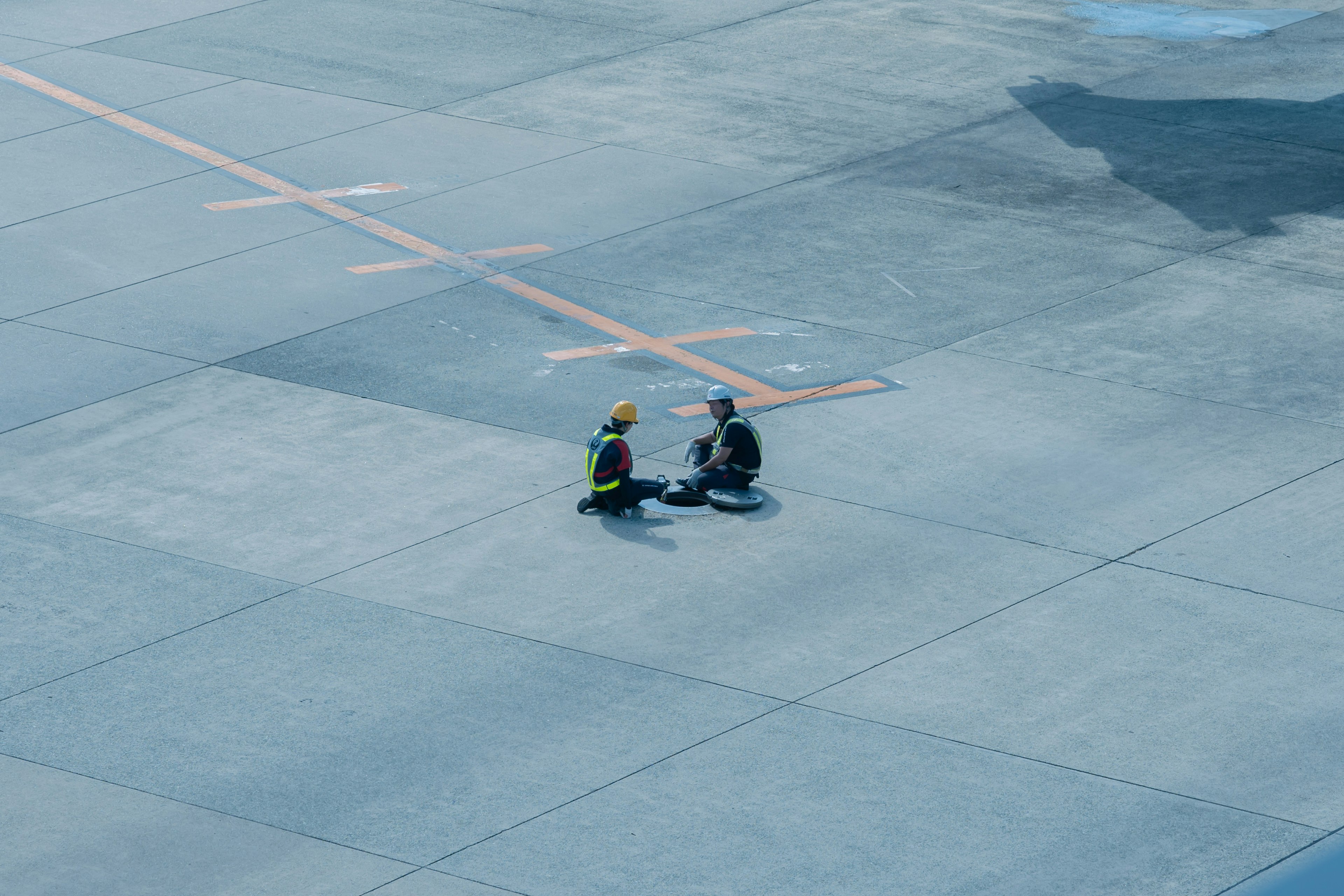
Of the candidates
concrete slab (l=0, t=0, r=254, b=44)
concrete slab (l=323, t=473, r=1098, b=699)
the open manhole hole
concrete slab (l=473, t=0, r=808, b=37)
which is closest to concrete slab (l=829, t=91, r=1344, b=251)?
concrete slab (l=473, t=0, r=808, b=37)

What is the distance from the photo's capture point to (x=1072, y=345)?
18062mm

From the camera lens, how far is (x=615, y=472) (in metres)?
14.6

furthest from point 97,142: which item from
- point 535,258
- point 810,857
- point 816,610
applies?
point 810,857

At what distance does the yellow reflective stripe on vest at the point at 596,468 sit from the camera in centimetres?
1455

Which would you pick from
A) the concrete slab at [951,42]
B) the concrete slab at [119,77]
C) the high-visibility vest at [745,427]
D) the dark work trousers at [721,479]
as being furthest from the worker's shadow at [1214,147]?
the concrete slab at [119,77]

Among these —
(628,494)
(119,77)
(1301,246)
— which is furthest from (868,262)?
(119,77)

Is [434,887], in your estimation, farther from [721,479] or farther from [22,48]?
[22,48]

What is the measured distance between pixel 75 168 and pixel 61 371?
20.9 feet


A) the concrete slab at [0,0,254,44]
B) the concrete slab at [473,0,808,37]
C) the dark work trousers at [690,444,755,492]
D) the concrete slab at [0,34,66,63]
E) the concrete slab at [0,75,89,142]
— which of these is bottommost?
the dark work trousers at [690,444,755,492]

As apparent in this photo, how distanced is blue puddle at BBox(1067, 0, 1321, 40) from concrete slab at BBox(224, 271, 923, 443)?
1291cm

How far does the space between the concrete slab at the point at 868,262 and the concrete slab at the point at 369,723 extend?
708cm

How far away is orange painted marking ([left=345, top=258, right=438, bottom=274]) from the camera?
2011cm

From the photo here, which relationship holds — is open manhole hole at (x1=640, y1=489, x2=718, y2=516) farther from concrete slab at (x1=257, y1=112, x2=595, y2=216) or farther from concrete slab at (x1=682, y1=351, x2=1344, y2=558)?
concrete slab at (x1=257, y1=112, x2=595, y2=216)

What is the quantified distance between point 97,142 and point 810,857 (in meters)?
17.1
